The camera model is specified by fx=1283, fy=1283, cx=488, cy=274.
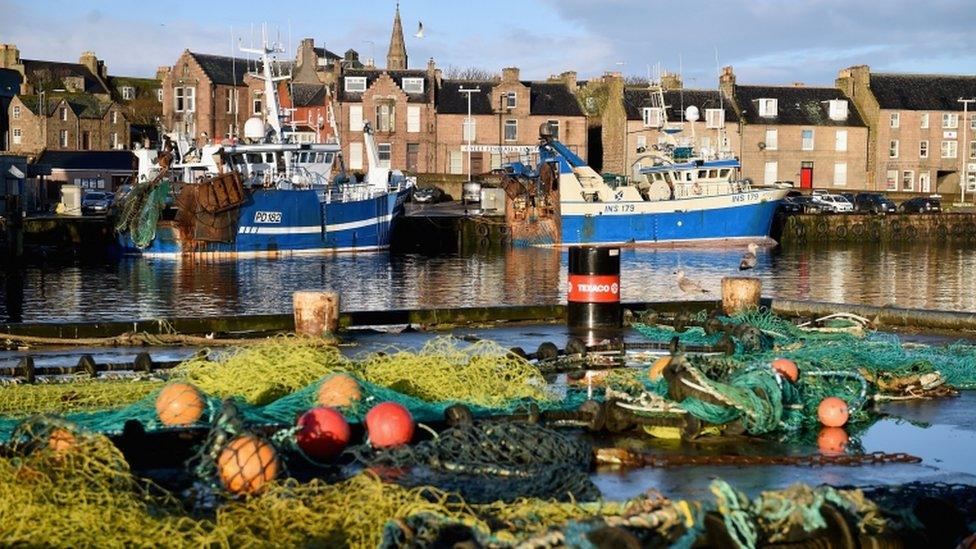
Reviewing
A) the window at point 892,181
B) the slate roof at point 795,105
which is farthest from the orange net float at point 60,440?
the window at point 892,181

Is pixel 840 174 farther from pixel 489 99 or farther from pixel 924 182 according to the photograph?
pixel 489 99

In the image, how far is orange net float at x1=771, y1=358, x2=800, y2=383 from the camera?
9719 mm

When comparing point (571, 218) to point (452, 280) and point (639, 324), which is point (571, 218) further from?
point (639, 324)

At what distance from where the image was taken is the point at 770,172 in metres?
79.3

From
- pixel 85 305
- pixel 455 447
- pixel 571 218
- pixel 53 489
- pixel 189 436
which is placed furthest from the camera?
pixel 571 218

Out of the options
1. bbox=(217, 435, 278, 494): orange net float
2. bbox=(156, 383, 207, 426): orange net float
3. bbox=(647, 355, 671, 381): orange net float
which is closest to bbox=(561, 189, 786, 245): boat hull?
bbox=(647, 355, 671, 381): orange net float

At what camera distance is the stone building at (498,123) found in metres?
76.9

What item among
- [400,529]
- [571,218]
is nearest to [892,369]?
[400,529]

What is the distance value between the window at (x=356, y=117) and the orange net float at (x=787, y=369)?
68.4m

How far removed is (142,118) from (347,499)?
100 meters

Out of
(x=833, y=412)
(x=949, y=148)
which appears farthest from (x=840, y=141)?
(x=833, y=412)

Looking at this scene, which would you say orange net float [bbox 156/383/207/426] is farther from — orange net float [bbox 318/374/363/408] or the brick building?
the brick building

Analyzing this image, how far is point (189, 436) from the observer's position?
26.3ft

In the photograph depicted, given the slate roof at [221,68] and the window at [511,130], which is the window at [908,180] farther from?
the slate roof at [221,68]
